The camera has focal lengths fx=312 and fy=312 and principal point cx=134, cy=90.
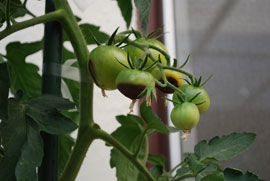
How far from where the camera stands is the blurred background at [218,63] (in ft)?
2.45

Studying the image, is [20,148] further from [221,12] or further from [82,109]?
[221,12]

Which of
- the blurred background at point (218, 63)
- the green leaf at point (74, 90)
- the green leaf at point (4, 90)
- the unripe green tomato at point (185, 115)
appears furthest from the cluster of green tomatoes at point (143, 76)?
the blurred background at point (218, 63)

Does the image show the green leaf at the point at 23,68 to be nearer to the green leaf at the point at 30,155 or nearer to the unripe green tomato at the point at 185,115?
the green leaf at the point at 30,155

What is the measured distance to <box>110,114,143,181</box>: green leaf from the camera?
479 millimetres

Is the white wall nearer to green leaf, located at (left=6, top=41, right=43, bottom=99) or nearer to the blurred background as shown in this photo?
the blurred background

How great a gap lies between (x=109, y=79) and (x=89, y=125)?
0.10 m

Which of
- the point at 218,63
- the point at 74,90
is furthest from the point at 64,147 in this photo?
the point at 218,63

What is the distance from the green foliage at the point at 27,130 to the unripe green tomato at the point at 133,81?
11 centimetres

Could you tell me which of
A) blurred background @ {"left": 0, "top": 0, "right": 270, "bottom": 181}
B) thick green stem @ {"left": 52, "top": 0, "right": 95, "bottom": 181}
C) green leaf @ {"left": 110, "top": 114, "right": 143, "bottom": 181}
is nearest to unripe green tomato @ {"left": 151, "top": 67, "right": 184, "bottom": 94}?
thick green stem @ {"left": 52, "top": 0, "right": 95, "bottom": 181}

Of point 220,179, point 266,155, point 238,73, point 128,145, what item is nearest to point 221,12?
point 238,73

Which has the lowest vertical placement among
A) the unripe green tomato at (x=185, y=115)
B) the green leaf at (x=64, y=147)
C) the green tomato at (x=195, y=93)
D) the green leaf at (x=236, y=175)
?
the green leaf at (x=236, y=175)

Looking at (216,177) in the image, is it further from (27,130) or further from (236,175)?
(27,130)

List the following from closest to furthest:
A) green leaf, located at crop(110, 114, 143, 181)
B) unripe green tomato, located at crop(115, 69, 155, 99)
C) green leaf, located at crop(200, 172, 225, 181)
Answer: unripe green tomato, located at crop(115, 69, 155, 99), green leaf, located at crop(200, 172, 225, 181), green leaf, located at crop(110, 114, 143, 181)

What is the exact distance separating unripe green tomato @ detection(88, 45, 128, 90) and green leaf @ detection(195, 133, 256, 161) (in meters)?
0.22
